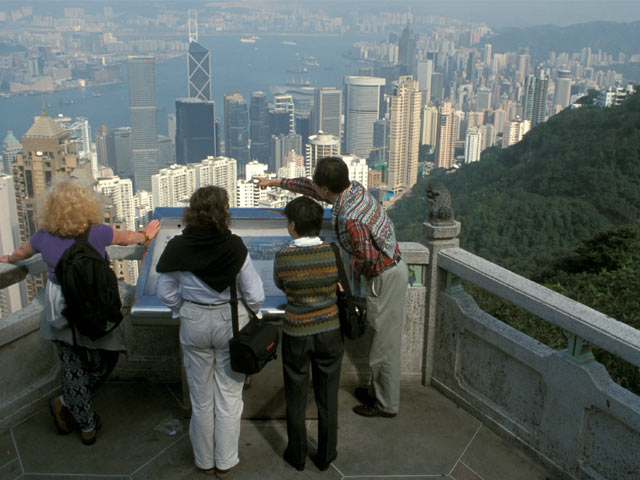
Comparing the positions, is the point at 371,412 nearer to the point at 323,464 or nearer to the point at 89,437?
the point at 323,464

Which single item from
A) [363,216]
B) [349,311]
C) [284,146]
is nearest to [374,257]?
[363,216]

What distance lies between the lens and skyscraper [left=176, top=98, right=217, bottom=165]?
458 feet

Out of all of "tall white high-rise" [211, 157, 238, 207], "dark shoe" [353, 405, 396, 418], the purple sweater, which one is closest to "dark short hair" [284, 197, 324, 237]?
the purple sweater

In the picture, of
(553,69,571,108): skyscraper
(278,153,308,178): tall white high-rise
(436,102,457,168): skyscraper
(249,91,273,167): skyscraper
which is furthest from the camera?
(553,69,571,108): skyscraper

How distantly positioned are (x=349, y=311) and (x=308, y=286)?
0.23 meters

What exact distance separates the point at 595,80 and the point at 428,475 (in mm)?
208304

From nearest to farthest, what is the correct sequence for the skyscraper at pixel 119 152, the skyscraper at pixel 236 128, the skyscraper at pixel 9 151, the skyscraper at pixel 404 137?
the skyscraper at pixel 9 151
the skyscraper at pixel 404 137
the skyscraper at pixel 119 152
the skyscraper at pixel 236 128

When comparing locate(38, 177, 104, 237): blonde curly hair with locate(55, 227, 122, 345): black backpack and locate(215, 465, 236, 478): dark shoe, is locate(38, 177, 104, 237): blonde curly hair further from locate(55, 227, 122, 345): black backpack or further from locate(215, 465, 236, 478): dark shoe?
locate(215, 465, 236, 478): dark shoe

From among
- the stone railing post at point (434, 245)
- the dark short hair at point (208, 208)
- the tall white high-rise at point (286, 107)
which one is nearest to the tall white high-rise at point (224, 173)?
the tall white high-rise at point (286, 107)

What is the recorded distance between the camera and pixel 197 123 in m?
140

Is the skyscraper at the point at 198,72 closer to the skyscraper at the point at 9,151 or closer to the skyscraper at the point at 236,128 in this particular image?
the skyscraper at the point at 236,128

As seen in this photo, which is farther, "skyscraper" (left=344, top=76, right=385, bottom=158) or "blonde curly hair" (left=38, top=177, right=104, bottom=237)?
"skyscraper" (left=344, top=76, right=385, bottom=158)

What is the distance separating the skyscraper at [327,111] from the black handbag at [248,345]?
487 ft

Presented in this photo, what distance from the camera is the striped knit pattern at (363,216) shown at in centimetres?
289
